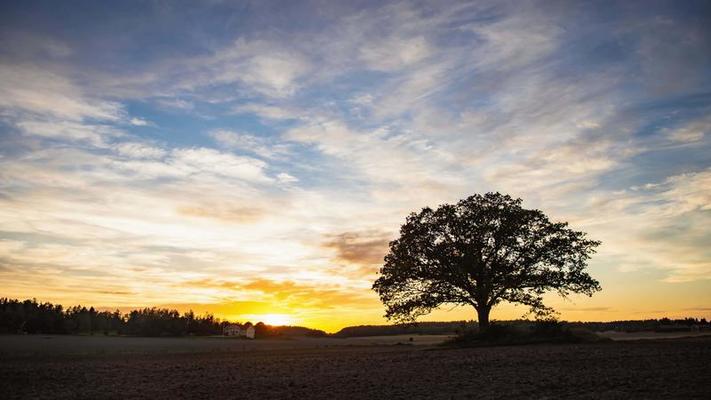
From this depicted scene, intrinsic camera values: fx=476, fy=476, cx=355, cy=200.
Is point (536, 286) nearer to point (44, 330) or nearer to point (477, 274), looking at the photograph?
point (477, 274)

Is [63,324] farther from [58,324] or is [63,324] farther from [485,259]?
[485,259]

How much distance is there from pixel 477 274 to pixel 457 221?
5299 millimetres

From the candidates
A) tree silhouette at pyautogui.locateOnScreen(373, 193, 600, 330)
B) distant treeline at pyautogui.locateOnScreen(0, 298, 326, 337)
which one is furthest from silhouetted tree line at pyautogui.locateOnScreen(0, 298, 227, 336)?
tree silhouette at pyautogui.locateOnScreen(373, 193, 600, 330)

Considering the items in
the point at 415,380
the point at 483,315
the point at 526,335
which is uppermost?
the point at 483,315

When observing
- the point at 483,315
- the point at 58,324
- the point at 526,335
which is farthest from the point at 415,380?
the point at 58,324

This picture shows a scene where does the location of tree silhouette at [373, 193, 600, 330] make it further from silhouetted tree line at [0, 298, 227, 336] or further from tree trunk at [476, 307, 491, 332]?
silhouetted tree line at [0, 298, 227, 336]

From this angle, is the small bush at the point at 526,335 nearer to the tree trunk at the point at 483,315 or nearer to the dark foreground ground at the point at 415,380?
the tree trunk at the point at 483,315

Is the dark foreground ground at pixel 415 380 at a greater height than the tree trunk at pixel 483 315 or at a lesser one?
lesser

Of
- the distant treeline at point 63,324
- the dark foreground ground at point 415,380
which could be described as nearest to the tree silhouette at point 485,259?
the dark foreground ground at point 415,380

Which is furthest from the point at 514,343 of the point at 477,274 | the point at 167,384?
the point at 167,384

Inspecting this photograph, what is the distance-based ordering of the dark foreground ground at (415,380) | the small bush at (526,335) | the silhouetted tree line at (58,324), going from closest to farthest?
1. the dark foreground ground at (415,380)
2. the small bush at (526,335)
3. the silhouetted tree line at (58,324)

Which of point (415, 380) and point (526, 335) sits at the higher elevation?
point (526, 335)

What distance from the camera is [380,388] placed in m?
16.5

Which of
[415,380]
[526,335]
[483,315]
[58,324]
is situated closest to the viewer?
[415,380]
